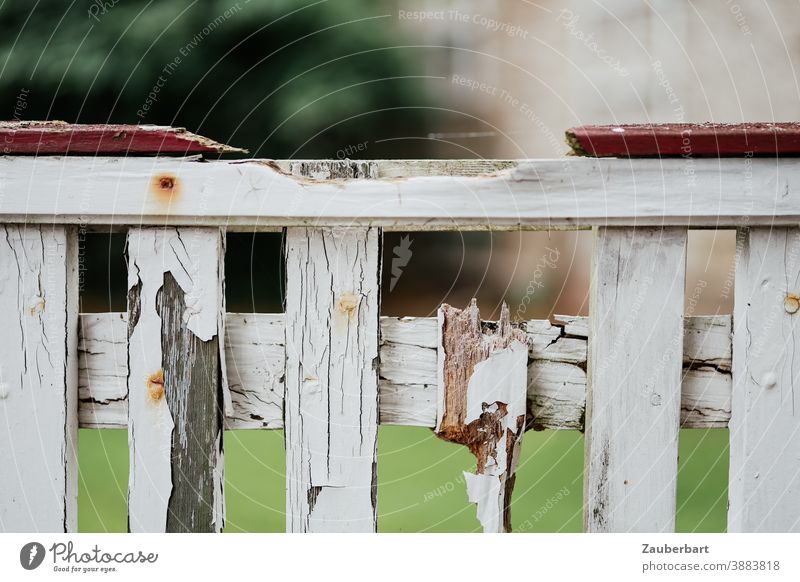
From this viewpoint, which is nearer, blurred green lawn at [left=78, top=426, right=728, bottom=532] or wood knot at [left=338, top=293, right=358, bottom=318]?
wood knot at [left=338, top=293, right=358, bottom=318]

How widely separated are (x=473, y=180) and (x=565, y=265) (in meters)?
3.52

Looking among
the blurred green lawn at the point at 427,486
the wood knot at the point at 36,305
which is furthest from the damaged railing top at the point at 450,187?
the blurred green lawn at the point at 427,486

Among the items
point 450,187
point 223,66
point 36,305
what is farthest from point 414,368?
point 223,66

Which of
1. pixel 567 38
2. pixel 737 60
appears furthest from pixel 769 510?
pixel 567 38

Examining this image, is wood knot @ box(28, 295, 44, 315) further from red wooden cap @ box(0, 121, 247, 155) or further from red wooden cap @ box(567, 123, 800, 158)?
red wooden cap @ box(567, 123, 800, 158)

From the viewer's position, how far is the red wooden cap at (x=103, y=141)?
0.81 meters

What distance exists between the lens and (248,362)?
2.87 feet

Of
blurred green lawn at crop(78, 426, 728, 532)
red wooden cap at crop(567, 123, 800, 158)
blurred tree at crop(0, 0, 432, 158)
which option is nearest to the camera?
red wooden cap at crop(567, 123, 800, 158)

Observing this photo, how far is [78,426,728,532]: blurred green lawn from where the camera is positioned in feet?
6.19

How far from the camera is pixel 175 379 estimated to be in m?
0.87

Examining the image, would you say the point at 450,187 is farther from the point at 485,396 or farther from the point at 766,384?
the point at 766,384

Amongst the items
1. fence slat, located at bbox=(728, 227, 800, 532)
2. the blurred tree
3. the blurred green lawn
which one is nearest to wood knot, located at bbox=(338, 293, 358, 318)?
fence slat, located at bbox=(728, 227, 800, 532)

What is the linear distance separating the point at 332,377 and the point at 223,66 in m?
2.35
